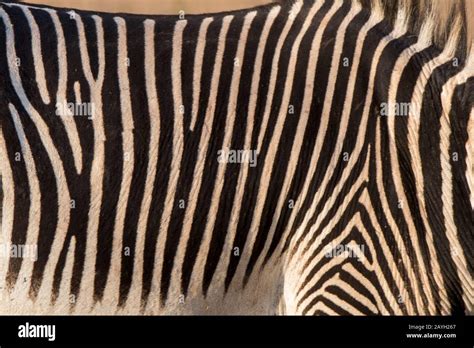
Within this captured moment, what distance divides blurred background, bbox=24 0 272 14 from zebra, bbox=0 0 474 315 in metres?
8.41

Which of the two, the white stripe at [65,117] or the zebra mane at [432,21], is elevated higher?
the zebra mane at [432,21]

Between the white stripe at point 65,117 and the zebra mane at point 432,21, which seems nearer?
the white stripe at point 65,117

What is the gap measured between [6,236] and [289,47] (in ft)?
5.83

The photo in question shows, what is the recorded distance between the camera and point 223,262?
14.4 feet

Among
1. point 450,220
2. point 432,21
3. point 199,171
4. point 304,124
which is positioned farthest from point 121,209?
point 432,21

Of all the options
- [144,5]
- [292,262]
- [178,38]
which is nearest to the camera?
[292,262]

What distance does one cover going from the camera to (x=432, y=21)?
4590 mm

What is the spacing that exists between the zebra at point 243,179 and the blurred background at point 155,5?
27.6 ft

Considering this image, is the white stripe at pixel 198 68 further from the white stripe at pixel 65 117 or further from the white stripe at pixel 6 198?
the white stripe at pixel 6 198

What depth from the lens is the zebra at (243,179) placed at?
14.0ft

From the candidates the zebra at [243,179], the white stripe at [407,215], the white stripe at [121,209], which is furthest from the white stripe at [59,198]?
the white stripe at [407,215]

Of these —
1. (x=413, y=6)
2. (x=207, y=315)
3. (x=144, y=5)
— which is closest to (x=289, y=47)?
(x=413, y=6)

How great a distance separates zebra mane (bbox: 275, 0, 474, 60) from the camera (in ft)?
15.0
